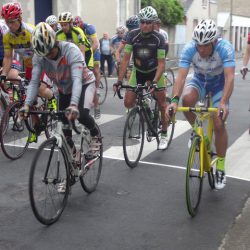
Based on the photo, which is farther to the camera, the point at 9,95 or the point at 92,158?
the point at 9,95

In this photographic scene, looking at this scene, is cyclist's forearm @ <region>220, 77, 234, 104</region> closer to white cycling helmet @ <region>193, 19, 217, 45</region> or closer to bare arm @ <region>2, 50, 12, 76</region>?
white cycling helmet @ <region>193, 19, 217, 45</region>

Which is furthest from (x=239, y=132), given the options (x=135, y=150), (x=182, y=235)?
(x=182, y=235)

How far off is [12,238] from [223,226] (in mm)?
1928

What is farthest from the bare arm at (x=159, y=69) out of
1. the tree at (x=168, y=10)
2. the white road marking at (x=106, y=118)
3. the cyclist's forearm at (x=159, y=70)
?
the tree at (x=168, y=10)

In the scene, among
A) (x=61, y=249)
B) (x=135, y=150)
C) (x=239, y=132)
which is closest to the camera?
(x=61, y=249)

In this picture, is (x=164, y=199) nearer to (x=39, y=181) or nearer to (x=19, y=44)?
(x=39, y=181)

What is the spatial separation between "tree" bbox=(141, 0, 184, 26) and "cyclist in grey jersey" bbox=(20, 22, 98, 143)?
96.3ft

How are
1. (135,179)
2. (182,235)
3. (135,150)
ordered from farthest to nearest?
(135,150)
(135,179)
(182,235)

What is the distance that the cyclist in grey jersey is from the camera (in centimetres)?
455

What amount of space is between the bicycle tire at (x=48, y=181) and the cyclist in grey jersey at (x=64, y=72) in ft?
1.24

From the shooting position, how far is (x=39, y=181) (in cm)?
448

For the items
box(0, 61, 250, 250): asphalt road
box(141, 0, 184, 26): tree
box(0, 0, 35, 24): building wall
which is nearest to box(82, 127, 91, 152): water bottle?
box(0, 61, 250, 250): asphalt road

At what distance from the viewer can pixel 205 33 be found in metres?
4.88

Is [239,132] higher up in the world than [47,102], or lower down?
lower down
